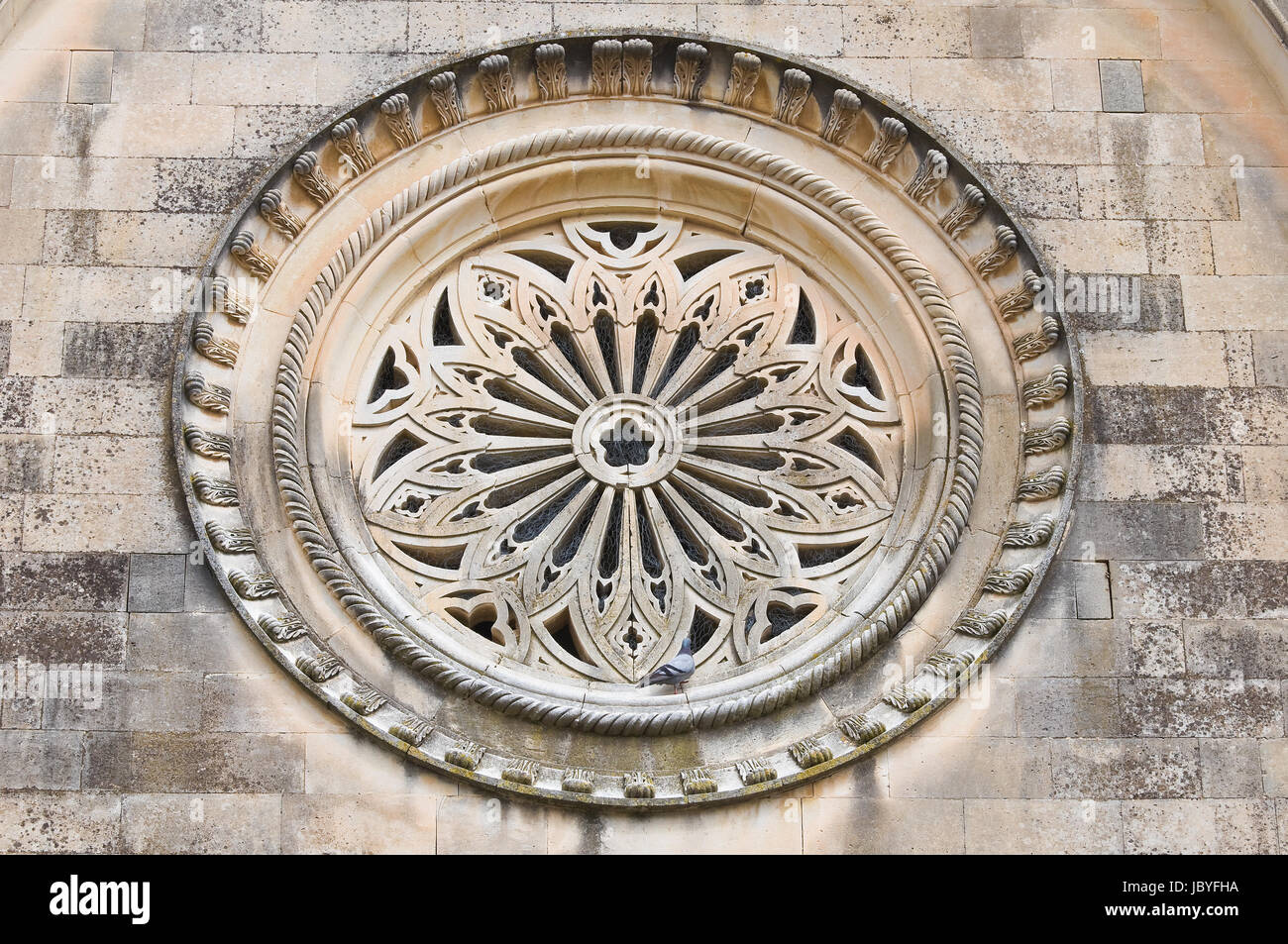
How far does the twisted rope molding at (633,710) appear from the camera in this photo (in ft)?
45.2

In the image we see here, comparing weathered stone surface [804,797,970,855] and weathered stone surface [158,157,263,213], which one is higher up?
weathered stone surface [158,157,263,213]

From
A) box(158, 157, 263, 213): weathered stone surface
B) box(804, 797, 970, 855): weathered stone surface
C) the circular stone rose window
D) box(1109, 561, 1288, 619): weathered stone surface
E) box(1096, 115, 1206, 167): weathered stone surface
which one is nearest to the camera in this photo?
box(804, 797, 970, 855): weathered stone surface

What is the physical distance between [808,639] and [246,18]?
5728 millimetres

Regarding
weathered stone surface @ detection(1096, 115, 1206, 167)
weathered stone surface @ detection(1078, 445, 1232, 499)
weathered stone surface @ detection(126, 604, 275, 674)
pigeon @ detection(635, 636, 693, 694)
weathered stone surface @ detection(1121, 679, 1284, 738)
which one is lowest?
weathered stone surface @ detection(1121, 679, 1284, 738)

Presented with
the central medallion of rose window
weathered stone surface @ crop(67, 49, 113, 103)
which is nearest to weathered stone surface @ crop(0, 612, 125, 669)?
the central medallion of rose window

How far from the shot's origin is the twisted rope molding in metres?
13.8

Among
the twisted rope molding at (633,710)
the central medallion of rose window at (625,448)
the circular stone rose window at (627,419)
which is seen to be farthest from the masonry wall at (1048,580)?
the central medallion of rose window at (625,448)

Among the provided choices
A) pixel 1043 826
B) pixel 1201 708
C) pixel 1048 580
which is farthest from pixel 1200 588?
pixel 1043 826

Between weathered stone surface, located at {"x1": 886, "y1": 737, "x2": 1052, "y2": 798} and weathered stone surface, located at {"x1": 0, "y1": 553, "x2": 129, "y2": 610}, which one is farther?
weathered stone surface, located at {"x1": 0, "y1": 553, "x2": 129, "y2": 610}

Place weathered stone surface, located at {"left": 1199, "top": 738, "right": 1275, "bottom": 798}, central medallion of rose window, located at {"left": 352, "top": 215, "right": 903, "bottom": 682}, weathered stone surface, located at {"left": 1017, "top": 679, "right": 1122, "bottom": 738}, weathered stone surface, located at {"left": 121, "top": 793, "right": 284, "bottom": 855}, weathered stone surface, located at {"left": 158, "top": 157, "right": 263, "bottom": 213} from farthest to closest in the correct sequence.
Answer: weathered stone surface, located at {"left": 158, "top": 157, "right": 263, "bottom": 213} → central medallion of rose window, located at {"left": 352, "top": 215, "right": 903, "bottom": 682} → weathered stone surface, located at {"left": 1017, "top": 679, "right": 1122, "bottom": 738} → weathered stone surface, located at {"left": 1199, "top": 738, "right": 1275, "bottom": 798} → weathered stone surface, located at {"left": 121, "top": 793, "right": 284, "bottom": 855}

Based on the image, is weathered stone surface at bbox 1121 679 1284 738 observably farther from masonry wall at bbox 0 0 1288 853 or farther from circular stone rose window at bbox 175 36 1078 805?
circular stone rose window at bbox 175 36 1078 805

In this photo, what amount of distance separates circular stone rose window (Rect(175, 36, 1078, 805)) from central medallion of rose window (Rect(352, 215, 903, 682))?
2 cm

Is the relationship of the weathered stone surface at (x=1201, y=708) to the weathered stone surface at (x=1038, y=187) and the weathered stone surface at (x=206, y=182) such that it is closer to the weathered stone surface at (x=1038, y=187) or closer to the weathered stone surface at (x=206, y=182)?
the weathered stone surface at (x=1038, y=187)
